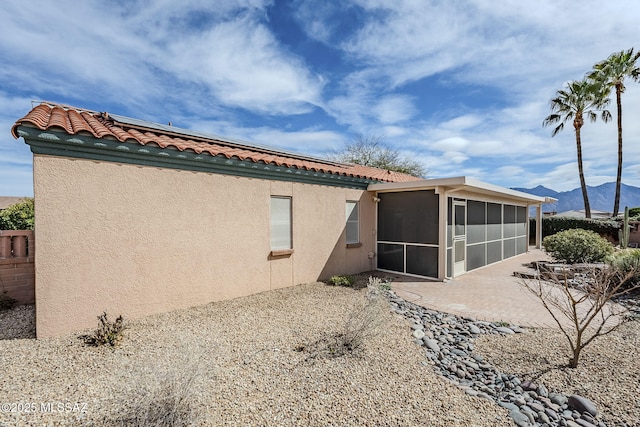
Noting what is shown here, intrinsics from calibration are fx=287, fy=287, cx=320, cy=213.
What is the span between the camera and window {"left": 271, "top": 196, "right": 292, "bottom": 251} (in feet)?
25.1

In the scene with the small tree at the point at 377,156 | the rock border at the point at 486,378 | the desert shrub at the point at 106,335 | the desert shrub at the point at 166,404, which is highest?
the small tree at the point at 377,156

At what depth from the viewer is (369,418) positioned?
2934 mm

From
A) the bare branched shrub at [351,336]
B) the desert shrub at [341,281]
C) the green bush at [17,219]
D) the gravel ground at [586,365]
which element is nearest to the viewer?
the gravel ground at [586,365]

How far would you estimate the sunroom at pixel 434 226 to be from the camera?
28.6ft

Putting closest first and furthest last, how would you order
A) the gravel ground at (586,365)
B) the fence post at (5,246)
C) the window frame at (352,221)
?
the gravel ground at (586,365), the fence post at (5,246), the window frame at (352,221)

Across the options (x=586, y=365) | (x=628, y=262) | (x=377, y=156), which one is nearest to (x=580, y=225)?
(x=628, y=262)

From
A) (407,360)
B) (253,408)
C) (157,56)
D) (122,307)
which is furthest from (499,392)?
(157,56)

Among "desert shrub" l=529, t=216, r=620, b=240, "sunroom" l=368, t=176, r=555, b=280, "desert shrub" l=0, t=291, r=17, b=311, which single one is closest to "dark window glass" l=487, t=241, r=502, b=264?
"sunroom" l=368, t=176, r=555, b=280

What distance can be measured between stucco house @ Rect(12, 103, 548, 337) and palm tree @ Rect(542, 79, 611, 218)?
15.7 meters

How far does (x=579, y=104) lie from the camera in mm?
19734

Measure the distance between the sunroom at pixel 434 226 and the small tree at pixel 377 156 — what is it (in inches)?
532

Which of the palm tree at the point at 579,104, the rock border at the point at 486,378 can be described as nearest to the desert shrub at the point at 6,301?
the rock border at the point at 486,378

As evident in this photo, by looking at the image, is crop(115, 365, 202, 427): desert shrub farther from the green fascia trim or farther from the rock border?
the green fascia trim

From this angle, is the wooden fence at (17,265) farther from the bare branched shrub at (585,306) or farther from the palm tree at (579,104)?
the palm tree at (579,104)
